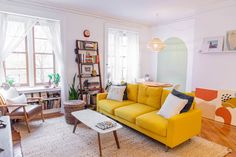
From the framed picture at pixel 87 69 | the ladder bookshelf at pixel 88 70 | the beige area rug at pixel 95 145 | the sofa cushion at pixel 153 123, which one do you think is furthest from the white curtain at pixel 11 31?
the sofa cushion at pixel 153 123

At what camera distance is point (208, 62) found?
3990 mm

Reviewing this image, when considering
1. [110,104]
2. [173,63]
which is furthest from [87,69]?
[173,63]

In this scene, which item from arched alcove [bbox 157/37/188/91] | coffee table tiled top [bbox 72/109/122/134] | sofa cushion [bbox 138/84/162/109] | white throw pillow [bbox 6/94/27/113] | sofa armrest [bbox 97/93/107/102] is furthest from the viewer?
arched alcove [bbox 157/37/188/91]

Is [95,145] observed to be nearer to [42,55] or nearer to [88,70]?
[88,70]

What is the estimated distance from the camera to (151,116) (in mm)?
2812

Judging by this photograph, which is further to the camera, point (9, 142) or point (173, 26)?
point (173, 26)

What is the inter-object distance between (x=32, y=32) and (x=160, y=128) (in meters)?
3.86

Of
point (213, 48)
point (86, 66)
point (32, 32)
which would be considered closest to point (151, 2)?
point (213, 48)

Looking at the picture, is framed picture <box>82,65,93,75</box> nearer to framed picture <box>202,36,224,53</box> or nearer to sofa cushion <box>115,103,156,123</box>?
sofa cushion <box>115,103,156,123</box>

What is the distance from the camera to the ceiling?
3.69 meters

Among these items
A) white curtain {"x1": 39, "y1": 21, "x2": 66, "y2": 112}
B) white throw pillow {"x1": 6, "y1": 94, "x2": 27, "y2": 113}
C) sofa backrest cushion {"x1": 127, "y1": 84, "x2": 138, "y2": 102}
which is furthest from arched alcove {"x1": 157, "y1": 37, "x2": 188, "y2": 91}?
white throw pillow {"x1": 6, "y1": 94, "x2": 27, "y2": 113}

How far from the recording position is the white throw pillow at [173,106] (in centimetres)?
263

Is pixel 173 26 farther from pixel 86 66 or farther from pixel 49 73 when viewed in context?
pixel 49 73

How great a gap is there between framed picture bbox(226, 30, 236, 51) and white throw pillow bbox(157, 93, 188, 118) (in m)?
1.93
